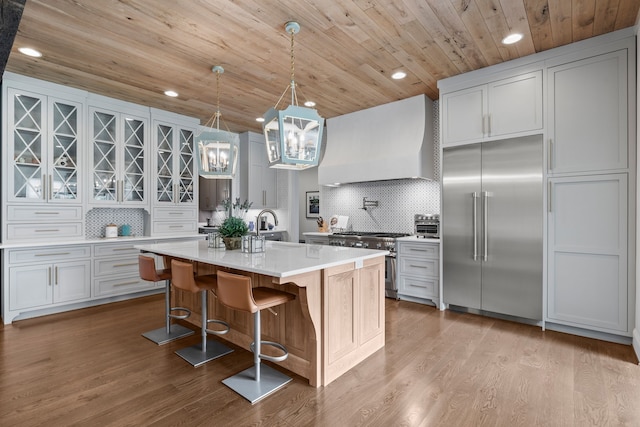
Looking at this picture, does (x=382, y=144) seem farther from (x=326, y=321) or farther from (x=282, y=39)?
(x=326, y=321)

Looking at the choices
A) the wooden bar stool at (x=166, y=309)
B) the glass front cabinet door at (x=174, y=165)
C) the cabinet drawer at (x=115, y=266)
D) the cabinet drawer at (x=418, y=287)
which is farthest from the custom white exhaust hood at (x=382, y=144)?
the cabinet drawer at (x=115, y=266)

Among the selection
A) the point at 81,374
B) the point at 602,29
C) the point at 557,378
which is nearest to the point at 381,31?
the point at 602,29

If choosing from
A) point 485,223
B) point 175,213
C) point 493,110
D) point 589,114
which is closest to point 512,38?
point 493,110

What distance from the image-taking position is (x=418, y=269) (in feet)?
13.8

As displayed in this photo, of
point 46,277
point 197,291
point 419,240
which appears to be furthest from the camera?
point 419,240

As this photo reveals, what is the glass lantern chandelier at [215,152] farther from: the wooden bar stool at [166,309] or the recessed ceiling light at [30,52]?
the recessed ceiling light at [30,52]

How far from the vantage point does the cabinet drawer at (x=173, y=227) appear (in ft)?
16.1

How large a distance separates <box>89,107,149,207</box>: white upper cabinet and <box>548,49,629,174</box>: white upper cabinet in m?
5.07

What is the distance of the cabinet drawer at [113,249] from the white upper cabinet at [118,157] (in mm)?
571

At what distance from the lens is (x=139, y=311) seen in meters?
3.99

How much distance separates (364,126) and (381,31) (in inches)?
88.0

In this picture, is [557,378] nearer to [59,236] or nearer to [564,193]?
[564,193]

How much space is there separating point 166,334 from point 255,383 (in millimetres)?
1369

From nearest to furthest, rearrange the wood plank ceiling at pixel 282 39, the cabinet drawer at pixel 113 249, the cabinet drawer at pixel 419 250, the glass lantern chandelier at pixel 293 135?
the glass lantern chandelier at pixel 293 135, the wood plank ceiling at pixel 282 39, the cabinet drawer at pixel 419 250, the cabinet drawer at pixel 113 249
